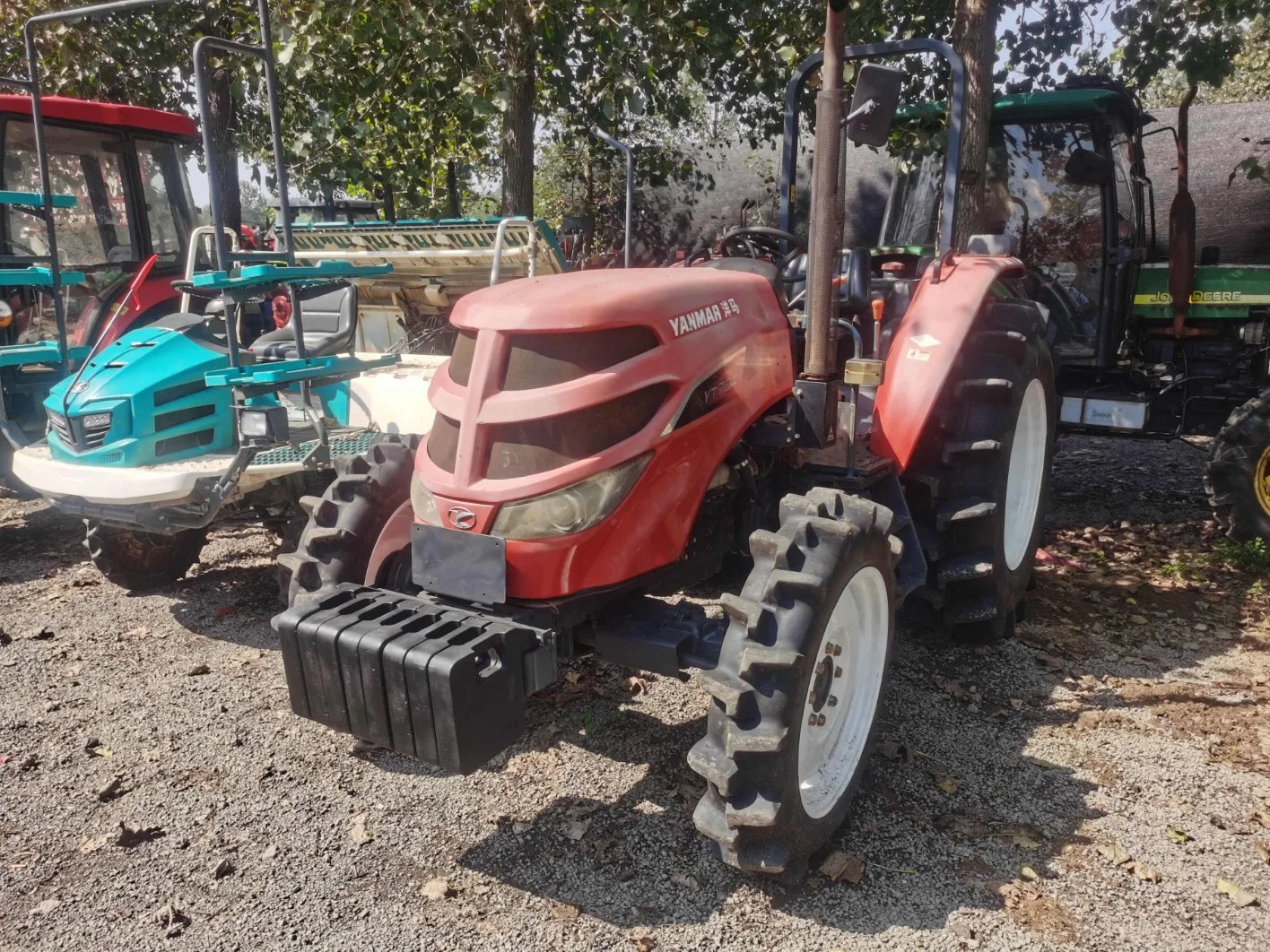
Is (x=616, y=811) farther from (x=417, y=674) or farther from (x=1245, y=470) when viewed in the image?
(x=1245, y=470)

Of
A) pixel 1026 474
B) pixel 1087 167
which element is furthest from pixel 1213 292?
pixel 1026 474

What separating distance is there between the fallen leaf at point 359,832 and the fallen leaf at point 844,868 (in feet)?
4.04

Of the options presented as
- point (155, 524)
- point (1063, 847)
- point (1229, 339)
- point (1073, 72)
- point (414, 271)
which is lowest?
point (1063, 847)

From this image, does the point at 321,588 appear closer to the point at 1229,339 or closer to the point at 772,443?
the point at 772,443

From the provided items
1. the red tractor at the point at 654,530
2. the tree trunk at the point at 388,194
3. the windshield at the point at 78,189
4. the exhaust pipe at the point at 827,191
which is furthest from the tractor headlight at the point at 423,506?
the tree trunk at the point at 388,194

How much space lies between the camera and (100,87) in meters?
8.74

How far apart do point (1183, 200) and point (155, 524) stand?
545 cm

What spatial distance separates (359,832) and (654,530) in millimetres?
1204

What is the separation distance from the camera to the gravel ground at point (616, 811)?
2.43m

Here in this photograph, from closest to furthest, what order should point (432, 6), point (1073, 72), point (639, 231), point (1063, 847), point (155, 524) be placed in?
point (1063, 847) < point (155, 524) < point (432, 6) < point (1073, 72) < point (639, 231)

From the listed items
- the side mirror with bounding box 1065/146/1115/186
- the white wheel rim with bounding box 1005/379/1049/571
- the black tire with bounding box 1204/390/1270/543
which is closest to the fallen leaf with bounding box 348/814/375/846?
the white wheel rim with bounding box 1005/379/1049/571

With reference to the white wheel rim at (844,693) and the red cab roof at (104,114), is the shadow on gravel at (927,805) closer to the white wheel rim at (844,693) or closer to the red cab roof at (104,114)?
the white wheel rim at (844,693)

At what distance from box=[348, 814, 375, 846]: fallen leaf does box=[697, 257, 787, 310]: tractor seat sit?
1922 mm

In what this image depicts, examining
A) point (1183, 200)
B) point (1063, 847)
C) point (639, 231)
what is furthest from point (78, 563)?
point (639, 231)
